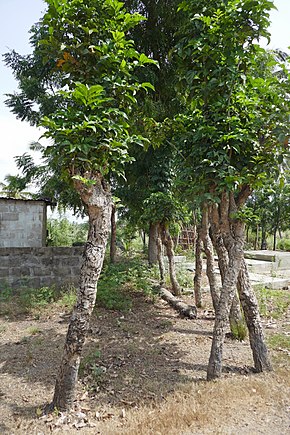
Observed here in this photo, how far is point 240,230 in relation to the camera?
3512 mm

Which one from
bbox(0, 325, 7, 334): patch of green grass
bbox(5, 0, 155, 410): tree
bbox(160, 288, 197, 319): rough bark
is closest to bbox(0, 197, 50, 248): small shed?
bbox(0, 325, 7, 334): patch of green grass

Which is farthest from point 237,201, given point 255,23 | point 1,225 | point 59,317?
point 1,225

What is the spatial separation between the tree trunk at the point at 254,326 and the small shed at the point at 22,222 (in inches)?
209

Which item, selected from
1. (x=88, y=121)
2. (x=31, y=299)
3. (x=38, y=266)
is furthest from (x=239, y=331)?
(x=38, y=266)

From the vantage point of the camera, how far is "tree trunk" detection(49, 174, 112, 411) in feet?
8.89

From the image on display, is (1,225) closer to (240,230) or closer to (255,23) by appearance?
(240,230)

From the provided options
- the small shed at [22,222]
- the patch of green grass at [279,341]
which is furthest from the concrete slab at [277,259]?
the small shed at [22,222]

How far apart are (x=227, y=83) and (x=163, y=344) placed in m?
3.15

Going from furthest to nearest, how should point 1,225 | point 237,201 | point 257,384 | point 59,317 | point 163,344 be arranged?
point 1,225
point 59,317
point 163,344
point 237,201
point 257,384

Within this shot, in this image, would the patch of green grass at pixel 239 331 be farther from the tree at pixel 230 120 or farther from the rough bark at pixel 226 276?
the rough bark at pixel 226 276

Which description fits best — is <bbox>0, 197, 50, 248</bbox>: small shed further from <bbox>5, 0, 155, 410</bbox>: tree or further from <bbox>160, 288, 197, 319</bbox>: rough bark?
<bbox>5, 0, 155, 410</bbox>: tree

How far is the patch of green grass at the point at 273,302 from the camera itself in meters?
5.59

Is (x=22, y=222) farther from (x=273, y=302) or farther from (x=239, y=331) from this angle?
(x=273, y=302)

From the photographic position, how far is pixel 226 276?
3365 millimetres
